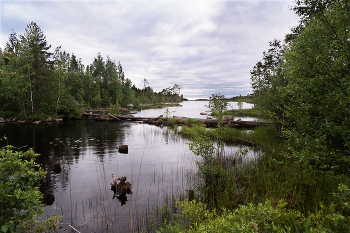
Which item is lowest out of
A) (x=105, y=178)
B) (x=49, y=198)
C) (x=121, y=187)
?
(x=49, y=198)

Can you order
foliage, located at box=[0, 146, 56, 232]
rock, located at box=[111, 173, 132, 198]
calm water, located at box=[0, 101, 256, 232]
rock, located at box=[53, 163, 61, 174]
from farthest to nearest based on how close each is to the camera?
1. rock, located at box=[53, 163, 61, 174]
2. rock, located at box=[111, 173, 132, 198]
3. calm water, located at box=[0, 101, 256, 232]
4. foliage, located at box=[0, 146, 56, 232]

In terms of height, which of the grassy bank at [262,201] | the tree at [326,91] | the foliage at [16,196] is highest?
the tree at [326,91]

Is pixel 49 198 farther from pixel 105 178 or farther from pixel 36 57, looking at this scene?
pixel 36 57

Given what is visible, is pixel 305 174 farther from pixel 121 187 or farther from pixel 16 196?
pixel 16 196

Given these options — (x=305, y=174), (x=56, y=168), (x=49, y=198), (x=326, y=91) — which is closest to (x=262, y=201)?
(x=305, y=174)

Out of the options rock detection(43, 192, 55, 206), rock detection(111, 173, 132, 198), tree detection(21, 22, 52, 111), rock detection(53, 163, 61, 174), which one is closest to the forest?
rock detection(111, 173, 132, 198)

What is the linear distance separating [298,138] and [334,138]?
98 cm

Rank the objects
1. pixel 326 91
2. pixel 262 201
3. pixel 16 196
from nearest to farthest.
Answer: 1. pixel 16 196
2. pixel 326 91
3. pixel 262 201

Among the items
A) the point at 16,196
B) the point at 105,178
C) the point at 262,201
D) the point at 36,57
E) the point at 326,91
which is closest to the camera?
the point at 16,196

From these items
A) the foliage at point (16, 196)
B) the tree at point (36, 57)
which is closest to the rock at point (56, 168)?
the foliage at point (16, 196)

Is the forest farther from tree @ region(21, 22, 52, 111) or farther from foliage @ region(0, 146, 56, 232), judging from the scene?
tree @ region(21, 22, 52, 111)

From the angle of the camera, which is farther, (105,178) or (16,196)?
(105,178)

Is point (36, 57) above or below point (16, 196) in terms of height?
above

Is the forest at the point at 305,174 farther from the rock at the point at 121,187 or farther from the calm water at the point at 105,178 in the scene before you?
the rock at the point at 121,187
